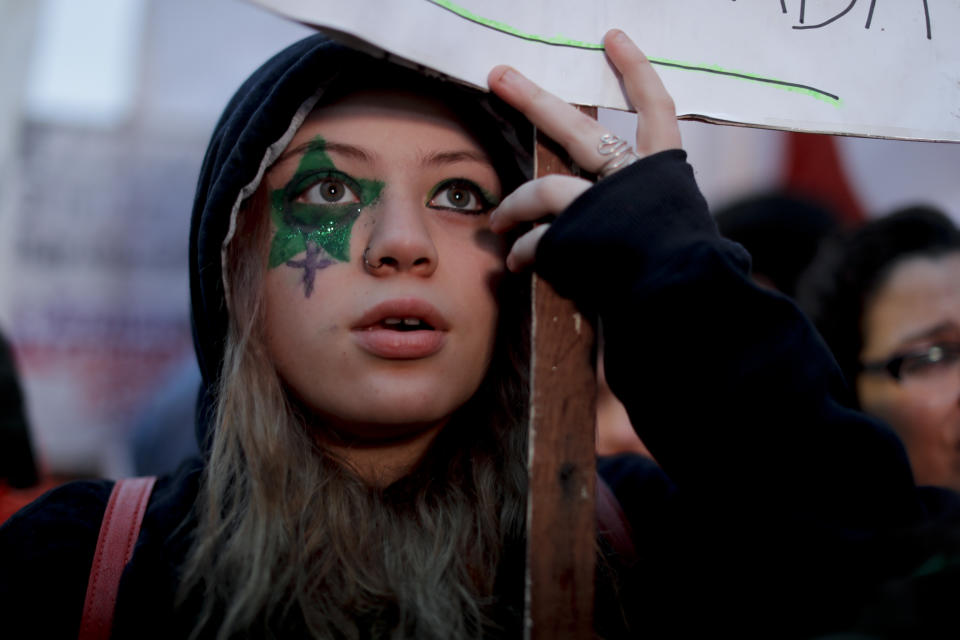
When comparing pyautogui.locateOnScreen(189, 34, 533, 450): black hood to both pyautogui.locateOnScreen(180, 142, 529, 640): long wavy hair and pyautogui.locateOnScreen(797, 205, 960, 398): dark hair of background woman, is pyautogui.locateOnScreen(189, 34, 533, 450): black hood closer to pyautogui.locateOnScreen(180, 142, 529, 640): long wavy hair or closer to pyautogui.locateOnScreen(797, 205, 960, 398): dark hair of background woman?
pyautogui.locateOnScreen(180, 142, 529, 640): long wavy hair

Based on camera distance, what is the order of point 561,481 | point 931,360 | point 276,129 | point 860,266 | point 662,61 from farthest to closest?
point 860,266 < point 931,360 < point 276,129 < point 662,61 < point 561,481

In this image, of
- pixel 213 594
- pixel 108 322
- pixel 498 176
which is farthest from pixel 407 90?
pixel 108 322

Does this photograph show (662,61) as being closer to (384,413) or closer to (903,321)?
Result: (384,413)

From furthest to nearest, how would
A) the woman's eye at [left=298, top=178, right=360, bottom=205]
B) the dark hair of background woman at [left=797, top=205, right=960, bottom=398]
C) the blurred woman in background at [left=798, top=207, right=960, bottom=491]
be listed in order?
the dark hair of background woman at [left=797, top=205, right=960, bottom=398] → the blurred woman in background at [left=798, top=207, right=960, bottom=491] → the woman's eye at [left=298, top=178, right=360, bottom=205]

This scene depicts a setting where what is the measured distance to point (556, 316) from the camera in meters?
1.01

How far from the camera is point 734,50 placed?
1.14m

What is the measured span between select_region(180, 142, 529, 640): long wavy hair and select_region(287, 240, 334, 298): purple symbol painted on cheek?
0.08 m

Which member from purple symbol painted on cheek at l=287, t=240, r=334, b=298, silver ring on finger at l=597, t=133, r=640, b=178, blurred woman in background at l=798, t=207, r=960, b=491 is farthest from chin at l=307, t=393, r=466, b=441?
blurred woman in background at l=798, t=207, r=960, b=491

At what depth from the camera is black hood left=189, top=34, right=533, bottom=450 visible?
1.21 m

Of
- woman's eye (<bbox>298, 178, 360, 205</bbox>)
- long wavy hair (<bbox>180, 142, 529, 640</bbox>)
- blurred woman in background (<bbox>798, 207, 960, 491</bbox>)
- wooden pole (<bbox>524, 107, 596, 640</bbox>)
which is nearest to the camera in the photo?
wooden pole (<bbox>524, 107, 596, 640</bbox>)

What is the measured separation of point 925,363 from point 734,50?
49.8 inches

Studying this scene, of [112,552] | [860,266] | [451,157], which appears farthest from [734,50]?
[860,266]

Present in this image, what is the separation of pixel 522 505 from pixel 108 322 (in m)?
2.92

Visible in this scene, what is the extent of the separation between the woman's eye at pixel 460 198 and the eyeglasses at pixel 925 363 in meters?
1.35
